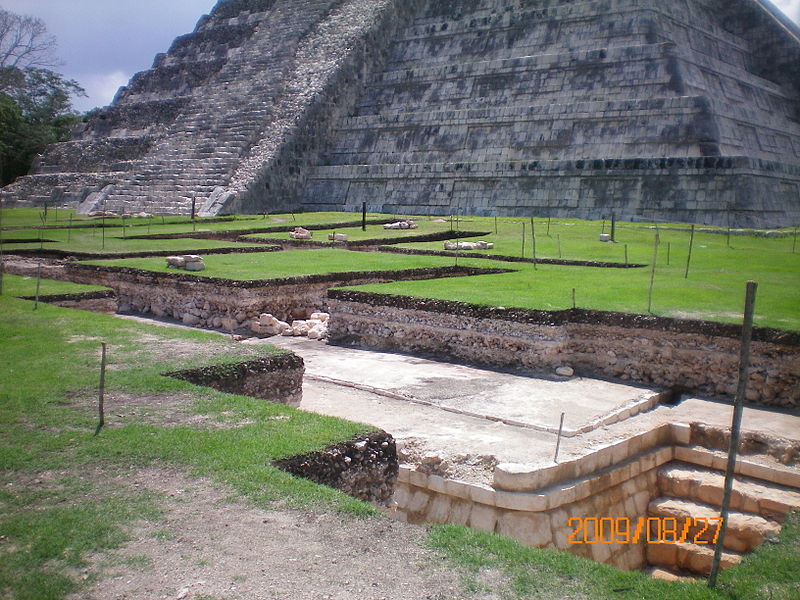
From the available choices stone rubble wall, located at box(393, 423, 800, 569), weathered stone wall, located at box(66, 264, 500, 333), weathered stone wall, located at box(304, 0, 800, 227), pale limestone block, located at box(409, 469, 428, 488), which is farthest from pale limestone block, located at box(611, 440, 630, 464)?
weathered stone wall, located at box(304, 0, 800, 227)

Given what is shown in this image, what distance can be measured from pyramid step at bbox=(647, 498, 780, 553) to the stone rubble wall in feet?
0.47

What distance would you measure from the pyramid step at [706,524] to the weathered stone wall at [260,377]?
11.4ft

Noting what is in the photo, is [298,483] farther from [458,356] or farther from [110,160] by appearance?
[110,160]

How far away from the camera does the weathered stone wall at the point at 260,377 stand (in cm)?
664

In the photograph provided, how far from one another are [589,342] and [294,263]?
674 centimetres

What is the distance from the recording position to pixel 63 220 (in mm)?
24891

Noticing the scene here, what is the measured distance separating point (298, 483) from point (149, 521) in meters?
0.86

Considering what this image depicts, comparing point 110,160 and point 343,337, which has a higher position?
point 110,160

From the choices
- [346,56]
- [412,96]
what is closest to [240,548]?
[412,96]

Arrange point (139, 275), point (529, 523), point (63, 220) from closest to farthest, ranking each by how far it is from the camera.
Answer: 1. point (529, 523)
2. point (139, 275)
3. point (63, 220)

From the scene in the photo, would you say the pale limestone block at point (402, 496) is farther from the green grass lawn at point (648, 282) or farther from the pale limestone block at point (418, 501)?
the green grass lawn at point (648, 282)

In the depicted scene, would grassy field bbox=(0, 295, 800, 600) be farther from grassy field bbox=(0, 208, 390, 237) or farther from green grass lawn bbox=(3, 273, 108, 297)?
grassy field bbox=(0, 208, 390, 237)

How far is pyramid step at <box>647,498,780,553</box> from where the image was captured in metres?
6.30
